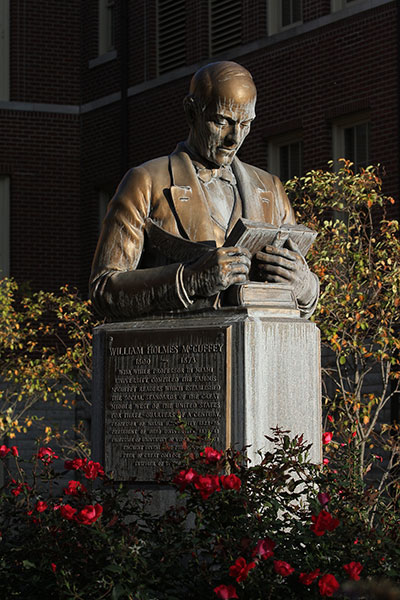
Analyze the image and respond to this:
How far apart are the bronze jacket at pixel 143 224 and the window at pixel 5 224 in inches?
739

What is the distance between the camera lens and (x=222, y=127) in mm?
6836

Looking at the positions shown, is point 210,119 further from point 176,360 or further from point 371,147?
point 371,147

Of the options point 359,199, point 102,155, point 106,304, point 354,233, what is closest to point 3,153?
point 102,155

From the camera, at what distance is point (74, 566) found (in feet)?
19.0

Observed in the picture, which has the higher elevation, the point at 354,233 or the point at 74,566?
the point at 354,233

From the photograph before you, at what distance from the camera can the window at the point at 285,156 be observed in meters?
21.3

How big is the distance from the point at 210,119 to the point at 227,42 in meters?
16.7

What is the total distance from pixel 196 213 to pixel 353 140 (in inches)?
526

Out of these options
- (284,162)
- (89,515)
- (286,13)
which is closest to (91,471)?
(89,515)

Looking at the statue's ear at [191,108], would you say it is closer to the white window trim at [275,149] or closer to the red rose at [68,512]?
the red rose at [68,512]

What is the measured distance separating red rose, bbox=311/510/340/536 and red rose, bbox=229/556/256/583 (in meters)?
0.34

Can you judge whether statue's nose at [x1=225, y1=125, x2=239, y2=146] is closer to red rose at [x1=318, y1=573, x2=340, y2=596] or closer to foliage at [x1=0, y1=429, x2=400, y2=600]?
foliage at [x1=0, y1=429, x2=400, y2=600]

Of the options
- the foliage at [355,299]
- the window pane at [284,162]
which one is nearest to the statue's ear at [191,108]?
the foliage at [355,299]

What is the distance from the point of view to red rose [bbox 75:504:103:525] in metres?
5.70
